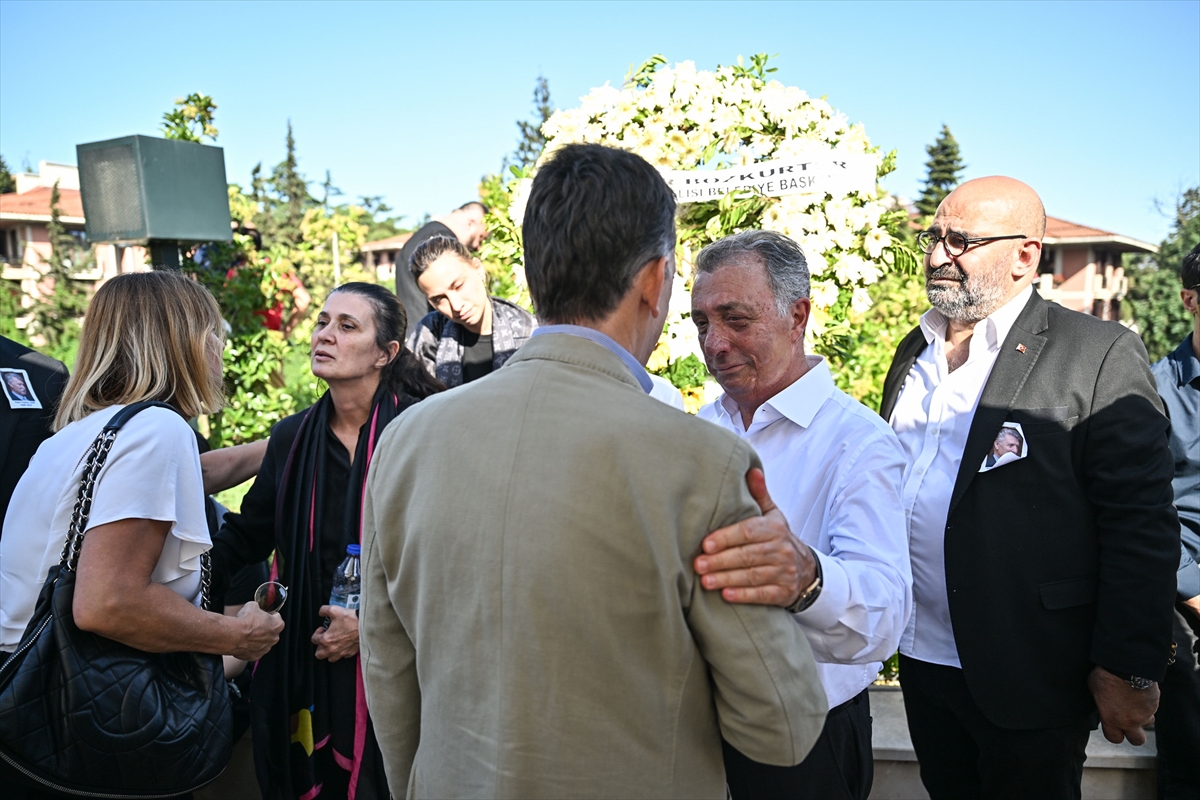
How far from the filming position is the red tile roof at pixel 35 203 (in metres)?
38.5

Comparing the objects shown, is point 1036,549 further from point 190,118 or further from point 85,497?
point 190,118

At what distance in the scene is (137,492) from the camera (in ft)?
6.49

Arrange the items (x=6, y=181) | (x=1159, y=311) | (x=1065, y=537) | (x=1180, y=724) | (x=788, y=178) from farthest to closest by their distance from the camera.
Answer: (x=6, y=181)
(x=1159, y=311)
(x=788, y=178)
(x=1180, y=724)
(x=1065, y=537)

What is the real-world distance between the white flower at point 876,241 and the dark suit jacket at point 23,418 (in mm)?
2887

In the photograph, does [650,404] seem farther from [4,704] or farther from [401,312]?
[401,312]

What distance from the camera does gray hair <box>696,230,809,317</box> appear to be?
7.05 ft

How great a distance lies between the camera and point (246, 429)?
6.29 metres

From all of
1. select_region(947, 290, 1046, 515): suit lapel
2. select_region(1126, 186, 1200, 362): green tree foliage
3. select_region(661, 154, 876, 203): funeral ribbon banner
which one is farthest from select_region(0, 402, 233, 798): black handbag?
select_region(1126, 186, 1200, 362): green tree foliage

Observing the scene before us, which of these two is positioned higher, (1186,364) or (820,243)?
(820,243)

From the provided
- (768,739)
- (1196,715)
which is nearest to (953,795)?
(1196,715)

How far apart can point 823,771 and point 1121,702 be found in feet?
2.95

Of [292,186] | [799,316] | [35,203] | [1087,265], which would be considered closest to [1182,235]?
[1087,265]

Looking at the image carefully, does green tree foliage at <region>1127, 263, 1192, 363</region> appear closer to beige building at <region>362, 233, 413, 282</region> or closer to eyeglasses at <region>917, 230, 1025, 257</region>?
eyeglasses at <region>917, 230, 1025, 257</region>

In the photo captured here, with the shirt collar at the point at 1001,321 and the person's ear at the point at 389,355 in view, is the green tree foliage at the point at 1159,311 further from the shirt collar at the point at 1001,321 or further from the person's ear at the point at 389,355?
the person's ear at the point at 389,355
